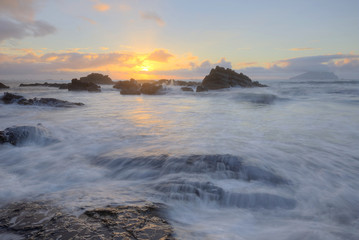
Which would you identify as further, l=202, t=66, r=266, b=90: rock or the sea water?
l=202, t=66, r=266, b=90: rock

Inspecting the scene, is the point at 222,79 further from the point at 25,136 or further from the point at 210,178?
the point at 210,178

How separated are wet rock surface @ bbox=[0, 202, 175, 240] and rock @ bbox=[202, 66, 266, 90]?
31771 mm

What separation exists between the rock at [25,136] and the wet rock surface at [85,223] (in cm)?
383

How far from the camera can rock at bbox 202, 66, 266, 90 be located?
33938 millimetres

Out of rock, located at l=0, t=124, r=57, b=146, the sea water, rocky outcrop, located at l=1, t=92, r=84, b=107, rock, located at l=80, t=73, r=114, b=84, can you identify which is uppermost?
rock, located at l=80, t=73, r=114, b=84

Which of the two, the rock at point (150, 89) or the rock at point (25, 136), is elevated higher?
the rock at point (150, 89)

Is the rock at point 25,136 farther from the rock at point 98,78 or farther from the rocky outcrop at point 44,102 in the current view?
the rock at point 98,78

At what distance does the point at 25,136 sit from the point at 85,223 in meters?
5.08

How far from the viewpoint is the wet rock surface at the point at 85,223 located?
213 cm

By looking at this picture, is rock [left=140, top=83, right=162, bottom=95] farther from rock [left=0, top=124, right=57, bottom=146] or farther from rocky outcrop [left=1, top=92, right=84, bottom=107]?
rock [left=0, top=124, right=57, bottom=146]

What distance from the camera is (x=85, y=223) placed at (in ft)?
7.57

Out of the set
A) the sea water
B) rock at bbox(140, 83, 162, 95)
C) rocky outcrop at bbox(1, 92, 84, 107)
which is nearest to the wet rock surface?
the sea water

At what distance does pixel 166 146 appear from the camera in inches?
222

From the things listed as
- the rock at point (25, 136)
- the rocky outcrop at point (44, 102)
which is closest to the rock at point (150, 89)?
the rocky outcrop at point (44, 102)
